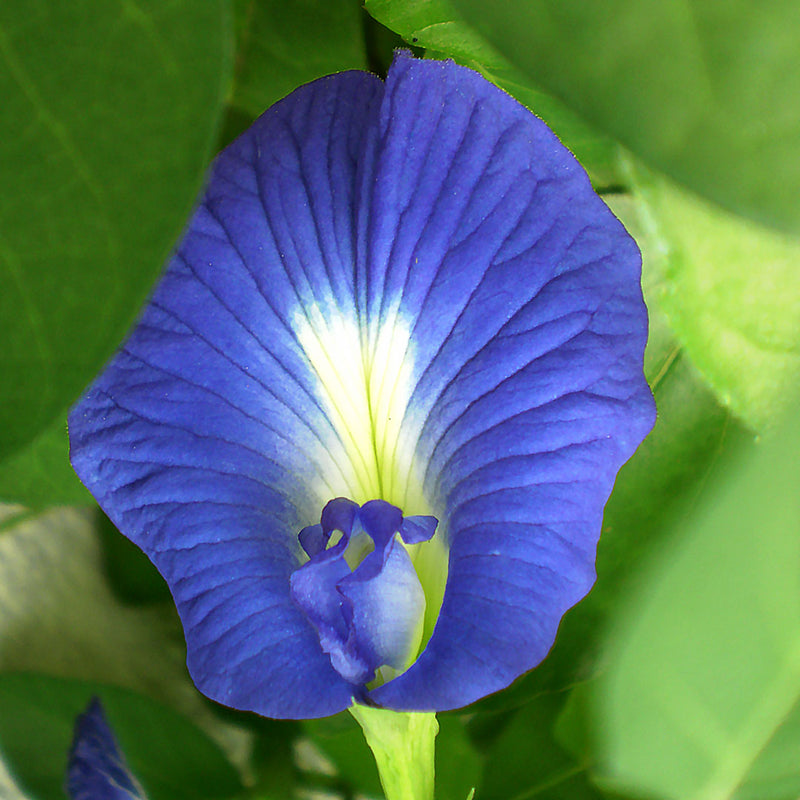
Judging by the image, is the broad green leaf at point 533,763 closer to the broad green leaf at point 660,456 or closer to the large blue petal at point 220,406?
the broad green leaf at point 660,456

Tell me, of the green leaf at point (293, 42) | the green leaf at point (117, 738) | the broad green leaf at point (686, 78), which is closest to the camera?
the broad green leaf at point (686, 78)

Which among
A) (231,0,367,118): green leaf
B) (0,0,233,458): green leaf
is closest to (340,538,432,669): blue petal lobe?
(0,0,233,458): green leaf

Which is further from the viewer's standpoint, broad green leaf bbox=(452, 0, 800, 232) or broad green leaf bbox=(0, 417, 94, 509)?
broad green leaf bbox=(0, 417, 94, 509)

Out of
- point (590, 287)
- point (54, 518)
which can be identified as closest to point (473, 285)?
point (590, 287)

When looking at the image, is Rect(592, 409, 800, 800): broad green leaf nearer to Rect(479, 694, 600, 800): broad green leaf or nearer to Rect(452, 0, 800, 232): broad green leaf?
Rect(452, 0, 800, 232): broad green leaf

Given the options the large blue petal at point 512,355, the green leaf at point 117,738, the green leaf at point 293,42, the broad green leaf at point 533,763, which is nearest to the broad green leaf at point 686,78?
the large blue petal at point 512,355

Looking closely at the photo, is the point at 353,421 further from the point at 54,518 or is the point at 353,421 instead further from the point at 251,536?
the point at 54,518

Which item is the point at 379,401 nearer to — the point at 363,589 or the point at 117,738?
the point at 363,589
